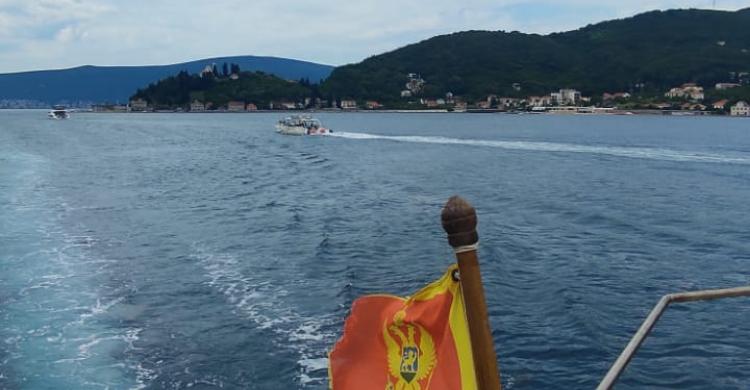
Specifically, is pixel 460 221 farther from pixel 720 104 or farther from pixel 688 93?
pixel 688 93

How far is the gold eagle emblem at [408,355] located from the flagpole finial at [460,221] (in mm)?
1087

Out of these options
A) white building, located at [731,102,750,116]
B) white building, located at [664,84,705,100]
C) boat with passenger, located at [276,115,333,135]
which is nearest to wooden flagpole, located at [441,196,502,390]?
boat with passenger, located at [276,115,333,135]

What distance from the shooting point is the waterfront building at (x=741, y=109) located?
16262 cm

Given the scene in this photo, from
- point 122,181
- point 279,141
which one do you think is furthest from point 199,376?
point 279,141

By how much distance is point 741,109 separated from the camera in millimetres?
164000

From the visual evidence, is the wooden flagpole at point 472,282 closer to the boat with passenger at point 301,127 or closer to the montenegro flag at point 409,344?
the montenegro flag at point 409,344

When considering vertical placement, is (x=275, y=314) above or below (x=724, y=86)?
below

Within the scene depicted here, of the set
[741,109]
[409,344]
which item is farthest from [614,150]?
[741,109]

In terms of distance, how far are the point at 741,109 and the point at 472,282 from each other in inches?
7167

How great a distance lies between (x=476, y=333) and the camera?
4.45 meters

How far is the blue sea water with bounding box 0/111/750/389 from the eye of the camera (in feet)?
50.8

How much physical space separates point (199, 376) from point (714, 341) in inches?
473

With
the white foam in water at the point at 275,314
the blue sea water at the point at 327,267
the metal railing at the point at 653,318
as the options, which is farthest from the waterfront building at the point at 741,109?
the metal railing at the point at 653,318

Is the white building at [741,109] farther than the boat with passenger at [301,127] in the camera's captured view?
Yes
